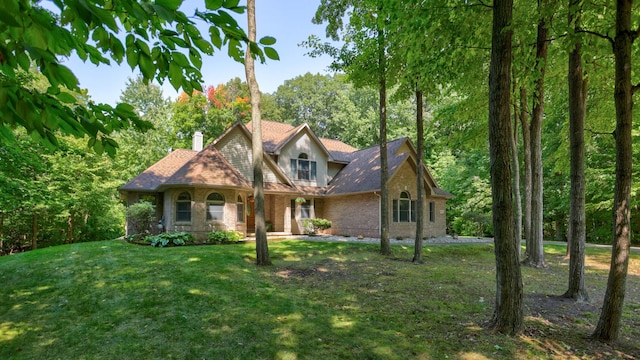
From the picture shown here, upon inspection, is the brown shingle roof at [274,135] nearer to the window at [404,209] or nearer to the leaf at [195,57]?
the window at [404,209]

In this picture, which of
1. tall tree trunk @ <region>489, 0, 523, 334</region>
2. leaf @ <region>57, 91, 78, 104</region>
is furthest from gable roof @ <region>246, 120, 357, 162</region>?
leaf @ <region>57, 91, 78, 104</region>

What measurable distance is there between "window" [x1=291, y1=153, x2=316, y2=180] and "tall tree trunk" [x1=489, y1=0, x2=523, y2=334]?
17754 mm

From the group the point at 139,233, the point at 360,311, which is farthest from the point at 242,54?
the point at 139,233

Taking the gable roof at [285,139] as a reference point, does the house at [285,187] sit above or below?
below

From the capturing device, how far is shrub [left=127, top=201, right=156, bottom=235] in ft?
54.6

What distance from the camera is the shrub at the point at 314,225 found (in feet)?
69.3

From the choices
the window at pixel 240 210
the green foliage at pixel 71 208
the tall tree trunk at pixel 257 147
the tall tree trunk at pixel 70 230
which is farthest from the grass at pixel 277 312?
the tall tree trunk at pixel 70 230

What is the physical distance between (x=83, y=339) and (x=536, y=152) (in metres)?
13.6

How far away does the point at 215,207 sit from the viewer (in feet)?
55.6

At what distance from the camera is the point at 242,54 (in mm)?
2104

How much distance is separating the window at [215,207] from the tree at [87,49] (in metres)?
15.1

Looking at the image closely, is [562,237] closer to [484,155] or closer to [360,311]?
[484,155]

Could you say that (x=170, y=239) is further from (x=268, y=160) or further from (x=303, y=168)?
(x=303, y=168)

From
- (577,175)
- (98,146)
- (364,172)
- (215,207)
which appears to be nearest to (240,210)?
(215,207)
